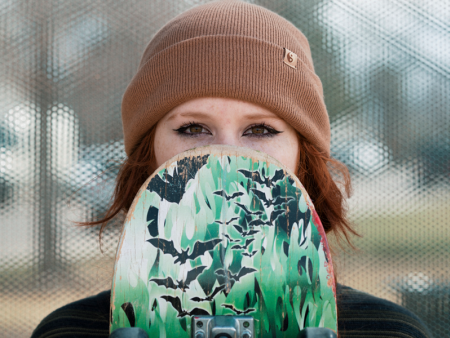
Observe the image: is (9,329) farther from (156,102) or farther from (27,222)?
(156,102)

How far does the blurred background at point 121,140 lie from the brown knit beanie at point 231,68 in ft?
3.18

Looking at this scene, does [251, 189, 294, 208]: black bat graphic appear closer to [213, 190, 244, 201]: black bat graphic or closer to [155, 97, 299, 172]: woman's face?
[213, 190, 244, 201]: black bat graphic

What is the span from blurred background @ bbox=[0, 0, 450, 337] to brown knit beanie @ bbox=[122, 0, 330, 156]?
0.97m

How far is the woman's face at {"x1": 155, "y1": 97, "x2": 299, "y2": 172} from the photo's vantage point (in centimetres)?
112

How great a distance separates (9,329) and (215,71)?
76.9 inches

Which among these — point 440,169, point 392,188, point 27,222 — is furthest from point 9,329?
point 440,169

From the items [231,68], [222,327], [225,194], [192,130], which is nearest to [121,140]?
[192,130]

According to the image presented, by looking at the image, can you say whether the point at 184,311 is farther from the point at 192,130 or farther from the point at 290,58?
the point at 290,58

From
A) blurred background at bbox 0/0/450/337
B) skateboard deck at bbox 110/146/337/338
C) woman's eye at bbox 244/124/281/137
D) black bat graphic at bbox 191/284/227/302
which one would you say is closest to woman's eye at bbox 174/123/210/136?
woman's eye at bbox 244/124/281/137

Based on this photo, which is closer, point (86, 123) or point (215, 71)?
point (215, 71)

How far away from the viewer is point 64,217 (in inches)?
85.0

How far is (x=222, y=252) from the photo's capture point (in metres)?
0.85

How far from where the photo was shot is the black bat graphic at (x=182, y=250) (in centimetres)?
84

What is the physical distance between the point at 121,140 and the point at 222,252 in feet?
4.96
